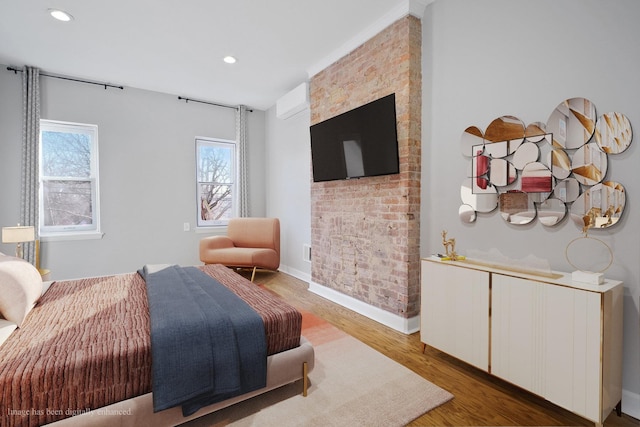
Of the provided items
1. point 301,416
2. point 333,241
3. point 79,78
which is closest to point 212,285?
point 301,416

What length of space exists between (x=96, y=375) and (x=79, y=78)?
4366mm

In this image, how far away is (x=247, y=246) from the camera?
4.88 m

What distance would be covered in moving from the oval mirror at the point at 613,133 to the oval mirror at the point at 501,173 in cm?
48

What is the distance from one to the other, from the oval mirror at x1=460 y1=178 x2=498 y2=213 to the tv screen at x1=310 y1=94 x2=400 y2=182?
23.1 inches

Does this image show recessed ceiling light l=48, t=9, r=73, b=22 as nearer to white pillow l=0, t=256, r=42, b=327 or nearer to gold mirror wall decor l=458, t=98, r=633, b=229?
white pillow l=0, t=256, r=42, b=327

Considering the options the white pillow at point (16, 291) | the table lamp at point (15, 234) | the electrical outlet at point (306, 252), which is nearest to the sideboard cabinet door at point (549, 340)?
the white pillow at point (16, 291)

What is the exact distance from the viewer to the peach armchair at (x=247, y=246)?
14.4 feet

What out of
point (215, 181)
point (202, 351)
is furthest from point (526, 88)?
point (215, 181)

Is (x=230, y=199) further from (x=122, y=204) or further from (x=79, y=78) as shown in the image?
(x=79, y=78)

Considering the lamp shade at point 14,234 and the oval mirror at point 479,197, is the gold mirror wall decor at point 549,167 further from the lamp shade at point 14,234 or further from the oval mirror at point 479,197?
the lamp shade at point 14,234

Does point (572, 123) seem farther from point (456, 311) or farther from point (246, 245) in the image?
point (246, 245)

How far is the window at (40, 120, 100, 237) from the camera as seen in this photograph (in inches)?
161

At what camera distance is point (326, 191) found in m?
3.78

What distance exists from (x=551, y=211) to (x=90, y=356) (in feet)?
8.49
